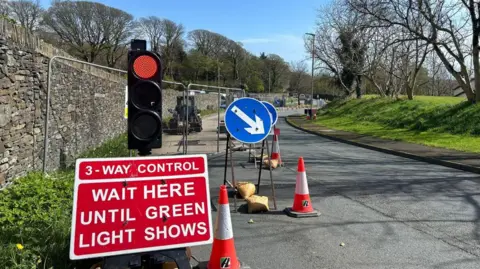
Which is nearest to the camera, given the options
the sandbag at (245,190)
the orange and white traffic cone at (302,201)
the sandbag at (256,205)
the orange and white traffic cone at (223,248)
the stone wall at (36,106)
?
the orange and white traffic cone at (223,248)

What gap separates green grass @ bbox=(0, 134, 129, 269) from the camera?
3811 millimetres

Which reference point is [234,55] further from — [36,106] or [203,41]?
[36,106]

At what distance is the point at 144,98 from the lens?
4438 millimetres

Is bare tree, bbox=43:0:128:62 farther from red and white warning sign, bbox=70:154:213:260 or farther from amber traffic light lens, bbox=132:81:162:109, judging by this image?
red and white warning sign, bbox=70:154:213:260

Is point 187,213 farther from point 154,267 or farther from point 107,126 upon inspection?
point 107,126

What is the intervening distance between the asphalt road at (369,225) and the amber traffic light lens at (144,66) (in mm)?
2112

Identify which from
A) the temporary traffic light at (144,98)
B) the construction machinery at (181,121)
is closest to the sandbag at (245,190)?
the temporary traffic light at (144,98)

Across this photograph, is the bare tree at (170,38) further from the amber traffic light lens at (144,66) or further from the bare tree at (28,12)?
the amber traffic light lens at (144,66)

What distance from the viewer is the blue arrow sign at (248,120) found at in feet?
22.7

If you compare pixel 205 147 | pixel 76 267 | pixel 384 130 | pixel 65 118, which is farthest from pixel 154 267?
pixel 384 130

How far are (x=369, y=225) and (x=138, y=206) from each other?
350 centimetres

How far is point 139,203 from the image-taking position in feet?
12.3

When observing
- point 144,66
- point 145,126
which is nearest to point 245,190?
point 145,126

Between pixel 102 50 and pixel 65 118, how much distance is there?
2485 inches
